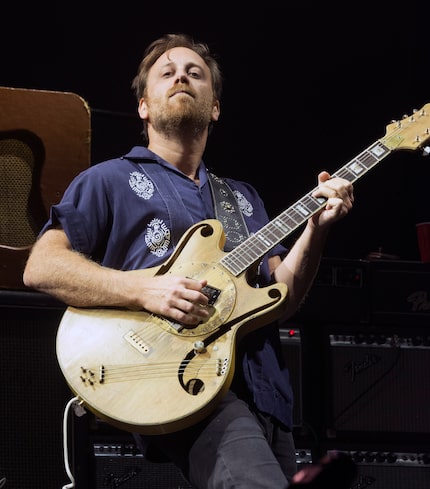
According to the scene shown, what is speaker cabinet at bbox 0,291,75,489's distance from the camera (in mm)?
2668

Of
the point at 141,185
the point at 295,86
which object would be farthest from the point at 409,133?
the point at 295,86

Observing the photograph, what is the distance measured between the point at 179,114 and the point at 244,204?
0.36 meters

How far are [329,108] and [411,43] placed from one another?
0.54m

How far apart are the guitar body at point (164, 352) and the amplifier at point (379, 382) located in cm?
127

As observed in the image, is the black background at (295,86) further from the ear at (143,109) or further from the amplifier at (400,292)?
the ear at (143,109)

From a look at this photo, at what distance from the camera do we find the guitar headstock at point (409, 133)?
8.63 ft

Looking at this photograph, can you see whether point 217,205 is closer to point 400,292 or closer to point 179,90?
point 179,90

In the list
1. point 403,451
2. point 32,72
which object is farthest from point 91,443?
point 32,72

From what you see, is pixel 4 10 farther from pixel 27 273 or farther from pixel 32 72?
pixel 27 273

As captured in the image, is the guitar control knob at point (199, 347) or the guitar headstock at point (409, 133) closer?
the guitar control knob at point (199, 347)

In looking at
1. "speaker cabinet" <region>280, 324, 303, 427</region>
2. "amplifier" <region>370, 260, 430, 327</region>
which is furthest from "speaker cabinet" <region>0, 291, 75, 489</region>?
"amplifier" <region>370, 260, 430, 327</region>

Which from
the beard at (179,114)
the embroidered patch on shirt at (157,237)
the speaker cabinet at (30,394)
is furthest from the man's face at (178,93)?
the speaker cabinet at (30,394)

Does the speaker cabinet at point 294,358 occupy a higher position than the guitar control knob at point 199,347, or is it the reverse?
the guitar control knob at point 199,347

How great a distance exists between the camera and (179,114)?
2670 millimetres
